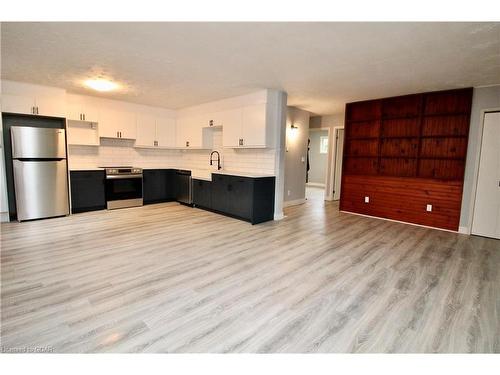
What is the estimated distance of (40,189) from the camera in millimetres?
4652

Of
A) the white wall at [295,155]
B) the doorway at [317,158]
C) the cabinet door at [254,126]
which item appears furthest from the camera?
the doorway at [317,158]

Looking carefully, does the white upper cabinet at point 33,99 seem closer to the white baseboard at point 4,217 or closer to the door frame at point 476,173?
the white baseboard at point 4,217

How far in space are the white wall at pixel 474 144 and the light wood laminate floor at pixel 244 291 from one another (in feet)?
1.75

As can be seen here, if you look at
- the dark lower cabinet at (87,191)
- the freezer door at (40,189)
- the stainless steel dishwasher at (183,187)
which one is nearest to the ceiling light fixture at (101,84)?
the freezer door at (40,189)

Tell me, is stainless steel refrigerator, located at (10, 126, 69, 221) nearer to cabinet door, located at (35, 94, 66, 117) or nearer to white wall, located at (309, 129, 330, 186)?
cabinet door, located at (35, 94, 66, 117)

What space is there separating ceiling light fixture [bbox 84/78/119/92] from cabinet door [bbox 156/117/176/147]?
5.98ft

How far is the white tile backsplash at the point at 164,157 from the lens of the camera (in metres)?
5.35

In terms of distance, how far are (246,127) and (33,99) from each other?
153 inches

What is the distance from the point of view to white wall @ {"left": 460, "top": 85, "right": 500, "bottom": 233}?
4.18 m

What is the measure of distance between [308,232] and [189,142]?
3952 mm

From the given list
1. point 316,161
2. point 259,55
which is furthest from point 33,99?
point 316,161

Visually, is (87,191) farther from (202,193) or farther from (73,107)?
(202,193)

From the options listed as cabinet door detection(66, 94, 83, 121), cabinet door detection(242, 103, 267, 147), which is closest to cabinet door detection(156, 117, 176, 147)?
cabinet door detection(66, 94, 83, 121)
